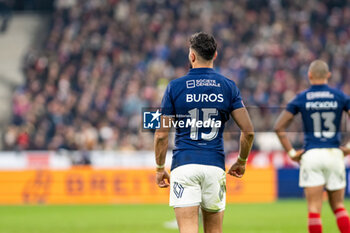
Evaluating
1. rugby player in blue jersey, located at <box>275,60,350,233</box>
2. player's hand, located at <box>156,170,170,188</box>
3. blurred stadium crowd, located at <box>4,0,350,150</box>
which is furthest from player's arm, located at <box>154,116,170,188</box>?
blurred stadium crowd, located at <box>4,0,350,150</box>

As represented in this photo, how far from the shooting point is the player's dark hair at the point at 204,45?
543 cm

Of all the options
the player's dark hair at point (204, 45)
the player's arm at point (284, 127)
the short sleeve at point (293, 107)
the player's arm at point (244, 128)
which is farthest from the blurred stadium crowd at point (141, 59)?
the player's dark hair at point (204, 45)

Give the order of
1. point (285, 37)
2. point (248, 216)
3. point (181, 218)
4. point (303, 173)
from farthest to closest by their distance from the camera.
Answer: point (285, 37) → point (248, 216) → point (303, 173) → point (181, 218)

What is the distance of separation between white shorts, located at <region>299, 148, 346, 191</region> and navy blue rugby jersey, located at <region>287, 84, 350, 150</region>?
0.10 meters

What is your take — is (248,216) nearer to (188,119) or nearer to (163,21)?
(188,119)

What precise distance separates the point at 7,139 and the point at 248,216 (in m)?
9.63

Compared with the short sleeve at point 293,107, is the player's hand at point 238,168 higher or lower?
lower

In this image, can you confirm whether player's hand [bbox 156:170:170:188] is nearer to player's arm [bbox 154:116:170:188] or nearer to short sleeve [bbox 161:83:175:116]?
player's arm [bbox 154:116:170:188]

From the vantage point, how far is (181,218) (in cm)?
539

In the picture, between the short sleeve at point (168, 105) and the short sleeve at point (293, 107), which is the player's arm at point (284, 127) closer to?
the short sleeve at point (293, 107)

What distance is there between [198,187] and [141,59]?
61.8 feet

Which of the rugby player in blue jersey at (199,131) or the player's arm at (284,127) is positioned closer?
the rugby player in blue jersey at (199,131)

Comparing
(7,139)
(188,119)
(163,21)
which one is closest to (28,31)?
(163,21)

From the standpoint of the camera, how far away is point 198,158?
17.9 ft
